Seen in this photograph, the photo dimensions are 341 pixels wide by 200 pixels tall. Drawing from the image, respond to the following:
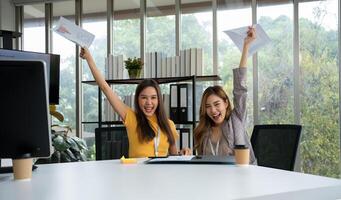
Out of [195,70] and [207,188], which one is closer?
[207,188]

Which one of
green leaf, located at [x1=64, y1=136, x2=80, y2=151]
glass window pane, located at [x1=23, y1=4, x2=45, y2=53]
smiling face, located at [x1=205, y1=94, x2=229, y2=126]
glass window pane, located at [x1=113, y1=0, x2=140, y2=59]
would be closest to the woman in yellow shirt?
smiling face, located at [x1=205, y1=94, x2=229, y2=126]

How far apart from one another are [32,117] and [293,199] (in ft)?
2.64

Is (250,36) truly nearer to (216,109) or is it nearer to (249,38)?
(249,38)

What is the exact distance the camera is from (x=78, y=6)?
15.1 ft

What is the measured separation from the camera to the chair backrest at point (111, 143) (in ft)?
7.24

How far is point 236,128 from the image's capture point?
200 cm

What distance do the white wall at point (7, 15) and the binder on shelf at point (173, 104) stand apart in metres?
2.54

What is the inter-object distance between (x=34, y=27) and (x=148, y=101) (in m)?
3.27

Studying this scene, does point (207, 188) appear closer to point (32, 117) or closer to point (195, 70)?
point (32, 117)

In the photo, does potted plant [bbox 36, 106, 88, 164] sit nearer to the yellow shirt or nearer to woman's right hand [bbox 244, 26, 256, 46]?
the yellow shirt

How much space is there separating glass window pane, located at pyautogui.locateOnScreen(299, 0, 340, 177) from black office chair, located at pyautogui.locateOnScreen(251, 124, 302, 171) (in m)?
1.67

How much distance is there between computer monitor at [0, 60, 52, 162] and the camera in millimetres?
1113

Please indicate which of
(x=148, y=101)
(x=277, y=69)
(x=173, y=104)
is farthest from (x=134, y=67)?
(x=148, y=101)


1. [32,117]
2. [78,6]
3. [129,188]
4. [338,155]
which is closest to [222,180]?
[129,188]
